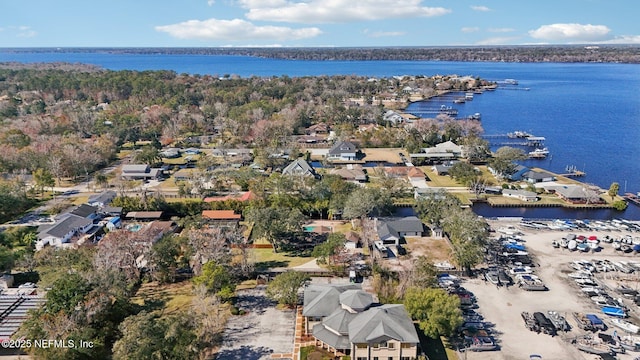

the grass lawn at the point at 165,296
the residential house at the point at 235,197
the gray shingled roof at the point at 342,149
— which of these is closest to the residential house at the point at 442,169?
the gray shingled roof at the point at 342,149

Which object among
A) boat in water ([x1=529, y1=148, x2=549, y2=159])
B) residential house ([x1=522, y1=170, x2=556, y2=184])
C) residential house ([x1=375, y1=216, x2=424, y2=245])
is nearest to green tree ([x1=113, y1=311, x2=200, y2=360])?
residential house ([x1=375, y1=216, x2=424, y2=245])

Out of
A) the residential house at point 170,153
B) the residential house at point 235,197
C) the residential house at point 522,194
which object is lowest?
the residential house at point 522,194

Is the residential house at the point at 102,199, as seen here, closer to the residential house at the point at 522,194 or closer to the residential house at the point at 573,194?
the residential house at the point at 522,194

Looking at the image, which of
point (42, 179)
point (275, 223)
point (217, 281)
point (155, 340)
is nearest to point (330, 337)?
point (217, 281)

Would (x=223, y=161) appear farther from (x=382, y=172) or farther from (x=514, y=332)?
(x=514, y=332)

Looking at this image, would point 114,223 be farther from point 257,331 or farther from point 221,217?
point 257,331
